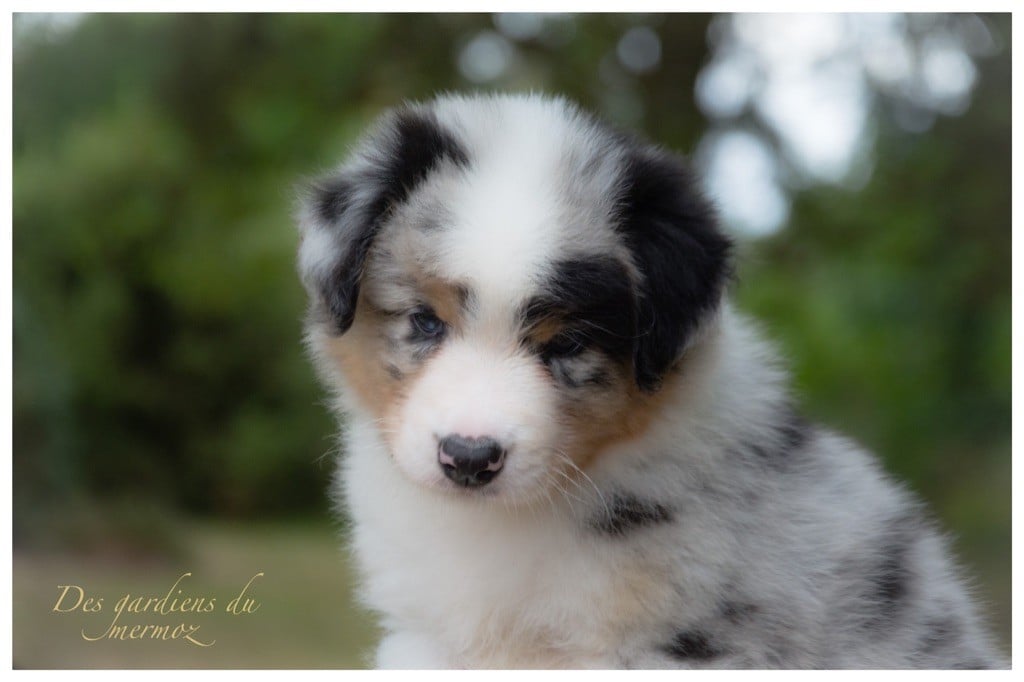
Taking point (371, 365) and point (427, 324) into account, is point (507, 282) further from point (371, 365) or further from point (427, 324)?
point (371, 365)

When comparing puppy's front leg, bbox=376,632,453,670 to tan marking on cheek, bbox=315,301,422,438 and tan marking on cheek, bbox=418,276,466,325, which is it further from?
tan marking on cheek, bbox=418,276,466,325

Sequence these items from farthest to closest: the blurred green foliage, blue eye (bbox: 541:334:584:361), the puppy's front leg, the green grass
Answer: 1. the blurred green foliage
2. the green grass
3. the puppy's front leg
4. blue eye (bbox: 541:334:584:361)

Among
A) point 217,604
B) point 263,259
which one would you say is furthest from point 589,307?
point 263,259

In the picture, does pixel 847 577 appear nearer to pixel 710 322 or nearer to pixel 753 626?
pixel 753 626

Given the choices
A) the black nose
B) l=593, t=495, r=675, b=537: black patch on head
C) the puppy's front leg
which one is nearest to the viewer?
the black nose

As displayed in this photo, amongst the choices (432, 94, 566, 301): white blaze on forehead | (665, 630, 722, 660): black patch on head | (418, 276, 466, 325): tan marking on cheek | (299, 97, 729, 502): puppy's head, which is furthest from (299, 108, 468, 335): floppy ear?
(665, 630, 722, 660): black patch on head

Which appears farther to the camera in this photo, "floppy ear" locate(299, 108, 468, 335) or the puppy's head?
"floppy ear" locate(299, 108, 468, 335)

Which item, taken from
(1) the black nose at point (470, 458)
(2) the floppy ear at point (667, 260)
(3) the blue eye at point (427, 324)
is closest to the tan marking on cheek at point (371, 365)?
(3) the blue eye at point (427, 324)

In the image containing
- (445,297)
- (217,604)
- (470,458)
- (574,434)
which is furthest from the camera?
(217,604)

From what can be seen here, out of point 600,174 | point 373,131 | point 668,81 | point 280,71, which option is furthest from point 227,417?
point 600,174

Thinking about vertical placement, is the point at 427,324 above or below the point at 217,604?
above
